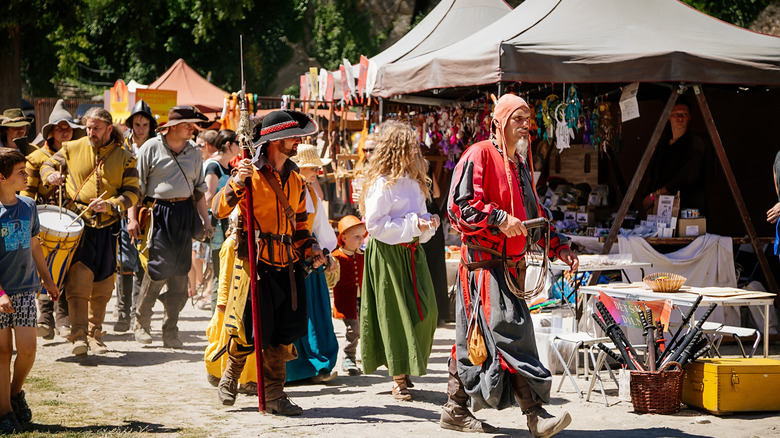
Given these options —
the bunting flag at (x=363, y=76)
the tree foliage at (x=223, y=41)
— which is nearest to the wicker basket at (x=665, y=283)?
the bunting flag at (x=363, y=76)

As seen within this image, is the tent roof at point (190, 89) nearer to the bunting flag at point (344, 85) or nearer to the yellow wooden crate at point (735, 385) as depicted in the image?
the bunting flag at point (344, 85)

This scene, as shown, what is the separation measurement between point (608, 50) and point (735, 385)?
10.4 ft

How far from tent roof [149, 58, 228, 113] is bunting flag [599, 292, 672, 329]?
15356 mm

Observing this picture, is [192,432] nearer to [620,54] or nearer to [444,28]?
[620,54]

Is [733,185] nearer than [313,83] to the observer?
Yes

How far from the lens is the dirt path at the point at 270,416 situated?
5.06 metres

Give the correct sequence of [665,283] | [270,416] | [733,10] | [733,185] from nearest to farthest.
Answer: [270,416], [665,283], [733,185], [733,10]

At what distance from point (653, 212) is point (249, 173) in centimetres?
478

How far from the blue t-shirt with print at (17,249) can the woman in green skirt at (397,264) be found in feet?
6.77

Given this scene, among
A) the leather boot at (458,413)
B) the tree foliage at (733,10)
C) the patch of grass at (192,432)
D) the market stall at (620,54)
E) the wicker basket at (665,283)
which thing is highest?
the tree foliage at (733,10)

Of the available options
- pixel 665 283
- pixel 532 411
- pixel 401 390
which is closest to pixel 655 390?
pixel 665 283

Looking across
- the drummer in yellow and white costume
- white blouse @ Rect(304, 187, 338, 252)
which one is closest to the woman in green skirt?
white blouse @ Rect(304, 187, 338, 252)

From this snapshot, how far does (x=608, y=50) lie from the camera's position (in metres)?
7.47

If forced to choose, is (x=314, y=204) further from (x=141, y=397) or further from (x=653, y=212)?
(x=653, y=212)
